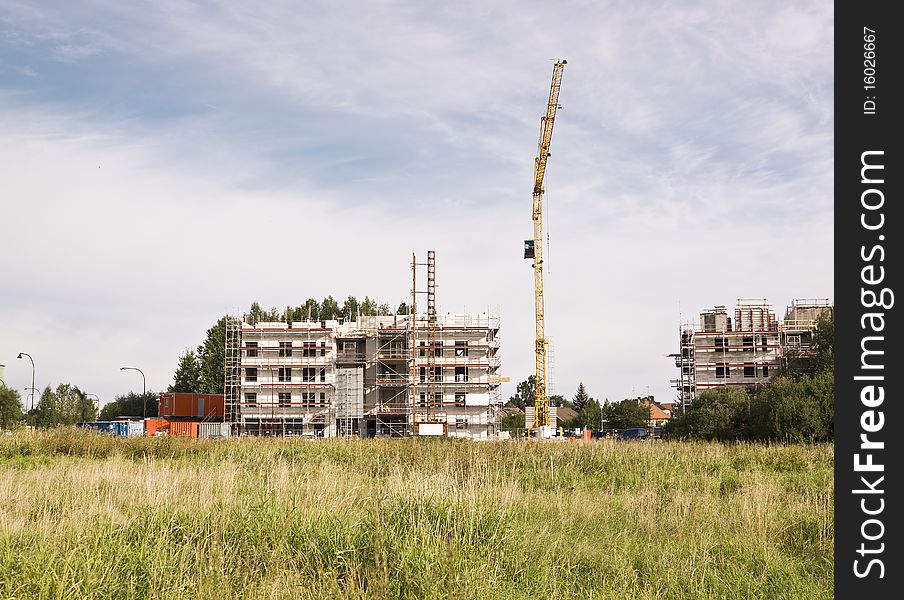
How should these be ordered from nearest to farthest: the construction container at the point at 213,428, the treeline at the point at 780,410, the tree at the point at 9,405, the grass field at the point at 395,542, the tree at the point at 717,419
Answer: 1. the grass field at the point at 395,542
2. the treeline at the point at 780,410
3. the tree at the point at 717,419
4. the tree at the point at 9,405
5. the construction container at the point at 213,428

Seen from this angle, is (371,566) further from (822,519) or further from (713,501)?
(713,501)

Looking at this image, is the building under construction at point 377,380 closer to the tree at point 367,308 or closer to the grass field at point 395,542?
the tree at point 367,308

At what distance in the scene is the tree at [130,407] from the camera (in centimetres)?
11144

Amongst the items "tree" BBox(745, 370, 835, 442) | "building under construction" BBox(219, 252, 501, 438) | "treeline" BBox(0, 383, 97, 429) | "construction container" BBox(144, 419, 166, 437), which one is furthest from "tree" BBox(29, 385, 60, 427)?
"tree" BBox(745, 370, 835, 442)

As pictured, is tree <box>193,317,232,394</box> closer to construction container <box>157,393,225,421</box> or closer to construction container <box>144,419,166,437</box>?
construction container <box>157,393,225,421</box>

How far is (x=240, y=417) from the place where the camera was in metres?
89.9

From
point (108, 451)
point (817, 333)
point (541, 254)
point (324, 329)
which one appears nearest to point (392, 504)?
point (108, 451)

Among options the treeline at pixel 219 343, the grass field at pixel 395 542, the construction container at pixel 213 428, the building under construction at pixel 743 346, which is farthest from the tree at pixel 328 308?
the grass field at pixel 395 542

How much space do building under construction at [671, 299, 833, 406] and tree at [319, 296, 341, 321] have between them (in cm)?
4420

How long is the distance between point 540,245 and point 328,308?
2877 cm

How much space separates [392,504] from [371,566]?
2.17 metres

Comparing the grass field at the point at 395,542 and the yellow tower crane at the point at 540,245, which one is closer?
the grass field at the point at 395,542

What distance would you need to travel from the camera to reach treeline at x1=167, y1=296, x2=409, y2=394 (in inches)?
4129
